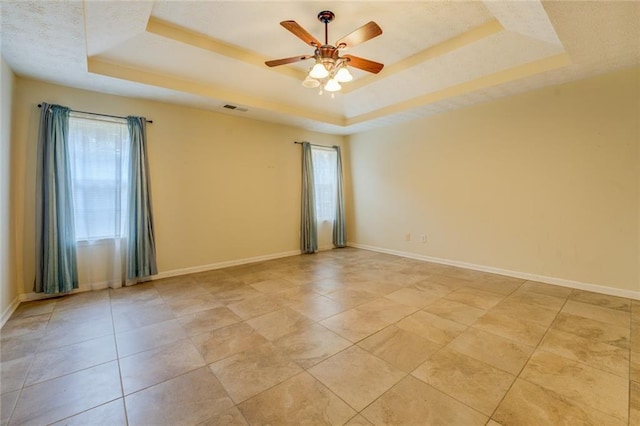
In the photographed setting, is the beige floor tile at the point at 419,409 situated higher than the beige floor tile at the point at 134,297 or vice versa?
the beige floor tile at the point at 134,297

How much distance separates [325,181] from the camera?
5855mm

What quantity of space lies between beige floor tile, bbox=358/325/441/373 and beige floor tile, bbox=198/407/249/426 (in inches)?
39.4

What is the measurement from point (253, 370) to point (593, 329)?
281cm

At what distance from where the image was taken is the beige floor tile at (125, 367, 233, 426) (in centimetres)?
146

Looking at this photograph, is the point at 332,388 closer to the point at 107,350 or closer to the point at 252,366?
the point at 252,366

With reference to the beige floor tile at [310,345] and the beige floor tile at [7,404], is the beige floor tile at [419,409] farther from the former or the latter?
the beige floor tile at [7,404]

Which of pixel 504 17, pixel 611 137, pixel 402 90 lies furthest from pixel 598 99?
pixel 402 90

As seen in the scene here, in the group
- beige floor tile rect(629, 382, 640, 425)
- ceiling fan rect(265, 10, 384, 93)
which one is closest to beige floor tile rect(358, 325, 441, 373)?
beige floor tile rect(629, 382, 640, 425)

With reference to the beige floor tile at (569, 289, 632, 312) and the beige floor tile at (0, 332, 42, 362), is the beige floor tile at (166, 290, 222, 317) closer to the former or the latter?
the beige floor tile at (0, 332, 42, 362)

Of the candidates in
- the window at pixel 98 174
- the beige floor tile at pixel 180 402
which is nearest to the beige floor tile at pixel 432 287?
the beige floor tile at pixel 180 402

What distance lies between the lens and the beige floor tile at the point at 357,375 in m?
1.63

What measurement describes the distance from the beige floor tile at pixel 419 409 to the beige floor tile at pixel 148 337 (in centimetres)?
168

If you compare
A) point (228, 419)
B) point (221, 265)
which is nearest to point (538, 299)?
point (228, 419)

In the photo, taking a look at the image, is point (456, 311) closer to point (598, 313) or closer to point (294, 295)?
point (598, 313)
